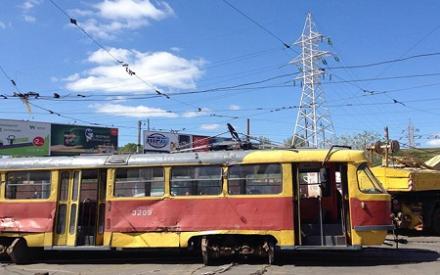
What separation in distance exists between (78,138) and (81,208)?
3686 cm

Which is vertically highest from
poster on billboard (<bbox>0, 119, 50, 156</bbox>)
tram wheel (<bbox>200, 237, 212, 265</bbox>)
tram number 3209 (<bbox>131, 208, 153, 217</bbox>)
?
poster on billboard (<bbox>0, 119, 50, 156</bbox>)

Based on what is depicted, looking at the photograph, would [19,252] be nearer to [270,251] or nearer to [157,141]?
[270,251]

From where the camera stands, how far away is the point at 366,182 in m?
13.0

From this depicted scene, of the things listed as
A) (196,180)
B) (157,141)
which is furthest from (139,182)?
(157,141)

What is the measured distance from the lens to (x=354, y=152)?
1312 centimetres

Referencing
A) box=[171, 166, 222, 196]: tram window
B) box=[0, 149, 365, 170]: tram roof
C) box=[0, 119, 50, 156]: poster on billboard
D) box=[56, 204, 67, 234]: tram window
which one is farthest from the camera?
box=[0, 119, 50, 156]: poster on billboard

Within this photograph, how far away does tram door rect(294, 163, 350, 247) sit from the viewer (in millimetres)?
12930

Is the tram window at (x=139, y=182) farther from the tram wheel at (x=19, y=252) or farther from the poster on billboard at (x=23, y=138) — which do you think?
the poster on billboard at (x=23, y=138)

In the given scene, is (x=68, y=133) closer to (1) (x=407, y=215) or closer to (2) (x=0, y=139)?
(2) (x=0, y=139)

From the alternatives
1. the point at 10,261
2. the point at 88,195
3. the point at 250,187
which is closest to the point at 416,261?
the point at 250,187

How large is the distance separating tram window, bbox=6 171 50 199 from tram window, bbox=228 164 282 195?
4716 mm

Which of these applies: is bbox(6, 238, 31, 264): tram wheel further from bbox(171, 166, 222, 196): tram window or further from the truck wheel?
the truck wheel

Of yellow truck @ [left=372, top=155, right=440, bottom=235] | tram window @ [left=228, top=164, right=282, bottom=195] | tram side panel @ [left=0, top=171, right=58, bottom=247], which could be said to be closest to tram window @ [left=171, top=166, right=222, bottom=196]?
tram window @ [left=228, top=164, right=282, bottom=195]

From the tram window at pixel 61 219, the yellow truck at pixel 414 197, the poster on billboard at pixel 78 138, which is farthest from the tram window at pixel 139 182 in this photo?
the poster on billboard at pixel 78 138
